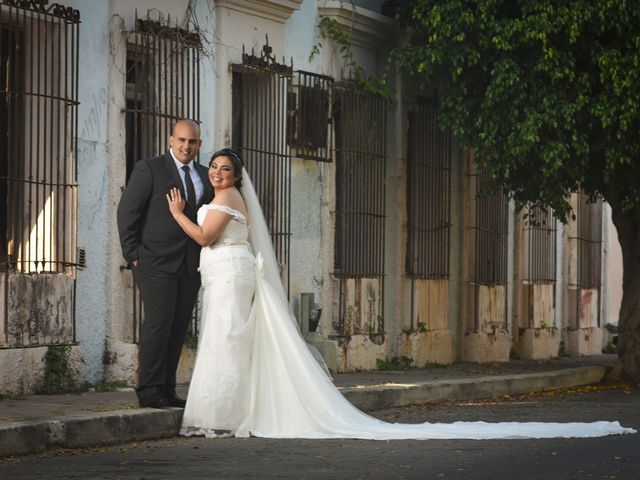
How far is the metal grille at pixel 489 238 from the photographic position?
71.4ft

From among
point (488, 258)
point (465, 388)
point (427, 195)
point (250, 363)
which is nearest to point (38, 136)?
point (250, 363)

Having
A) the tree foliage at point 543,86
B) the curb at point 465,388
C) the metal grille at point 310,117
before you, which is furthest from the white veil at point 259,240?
the metal grille at point 310,117

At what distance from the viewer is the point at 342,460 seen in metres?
9.55

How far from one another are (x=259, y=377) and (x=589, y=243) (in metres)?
16.7

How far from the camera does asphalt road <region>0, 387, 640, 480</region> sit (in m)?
8.81

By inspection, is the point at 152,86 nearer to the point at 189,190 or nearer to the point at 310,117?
the point at 310,117

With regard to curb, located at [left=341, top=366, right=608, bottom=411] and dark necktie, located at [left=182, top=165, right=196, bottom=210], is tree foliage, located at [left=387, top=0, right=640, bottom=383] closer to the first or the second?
curb, located at [left=341, top=366, right=608, bottom=411]

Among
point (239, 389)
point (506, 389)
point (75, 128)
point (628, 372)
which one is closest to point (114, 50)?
point (75, 128)

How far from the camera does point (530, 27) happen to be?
1667 centimetres

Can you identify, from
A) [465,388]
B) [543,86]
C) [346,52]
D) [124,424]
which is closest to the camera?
[124,424]

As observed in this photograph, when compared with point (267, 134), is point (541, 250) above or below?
below

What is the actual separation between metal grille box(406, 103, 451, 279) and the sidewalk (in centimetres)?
134

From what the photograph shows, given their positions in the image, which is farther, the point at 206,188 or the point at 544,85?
the point at 544,85

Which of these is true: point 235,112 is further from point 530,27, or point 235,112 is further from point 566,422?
point 566,422
